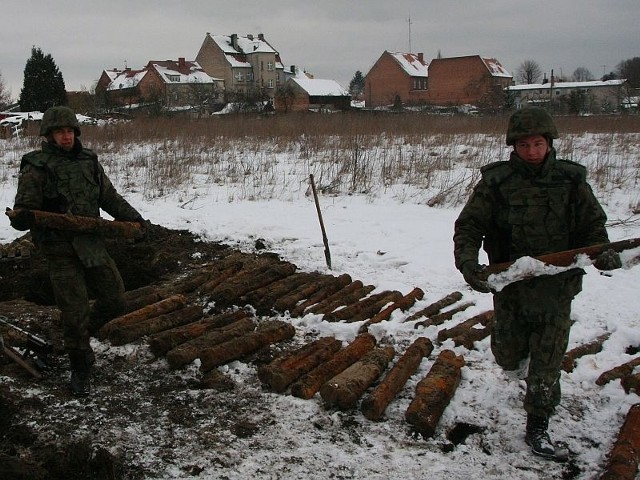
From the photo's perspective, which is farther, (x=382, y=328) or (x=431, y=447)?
(x=382, y=328)

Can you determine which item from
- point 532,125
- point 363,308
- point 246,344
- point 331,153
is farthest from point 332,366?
point 331,153

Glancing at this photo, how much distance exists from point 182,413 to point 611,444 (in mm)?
2643

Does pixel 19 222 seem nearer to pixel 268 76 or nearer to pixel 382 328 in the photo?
pixel 382 328

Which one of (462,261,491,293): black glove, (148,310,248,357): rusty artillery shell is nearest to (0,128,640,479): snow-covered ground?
(148,310,248,357): rusty artillery shell

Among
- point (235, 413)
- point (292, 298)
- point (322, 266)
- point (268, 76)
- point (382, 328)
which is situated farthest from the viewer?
point (268, 76)

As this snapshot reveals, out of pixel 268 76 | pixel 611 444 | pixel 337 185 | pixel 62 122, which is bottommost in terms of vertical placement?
pixel 611 444

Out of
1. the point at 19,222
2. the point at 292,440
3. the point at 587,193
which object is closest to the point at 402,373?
the point at 292,440

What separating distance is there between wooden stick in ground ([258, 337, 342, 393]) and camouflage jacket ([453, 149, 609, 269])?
149 cm

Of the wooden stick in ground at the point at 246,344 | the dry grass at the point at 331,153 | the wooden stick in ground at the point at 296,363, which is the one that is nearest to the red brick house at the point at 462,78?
the dry grass at the point at 331,153

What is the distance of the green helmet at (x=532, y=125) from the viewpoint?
10.1ft

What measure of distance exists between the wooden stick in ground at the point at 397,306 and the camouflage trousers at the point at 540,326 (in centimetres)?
179

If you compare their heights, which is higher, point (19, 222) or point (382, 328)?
point (19, 222)

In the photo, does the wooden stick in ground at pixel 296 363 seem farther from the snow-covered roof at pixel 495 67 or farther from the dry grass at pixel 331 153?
the snow-covered roof at pixel 495 67

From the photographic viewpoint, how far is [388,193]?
10.9m
